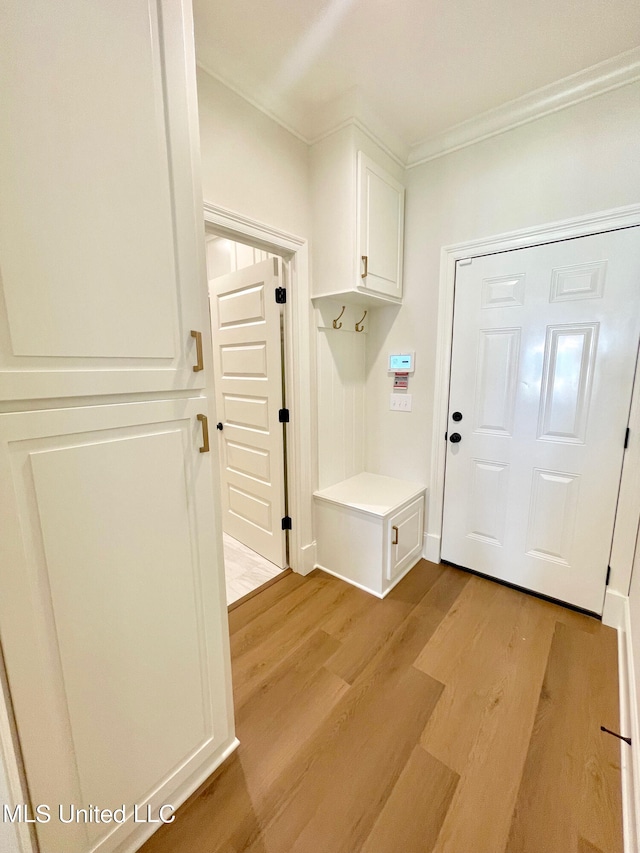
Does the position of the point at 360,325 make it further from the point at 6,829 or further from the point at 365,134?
the point at 6,829

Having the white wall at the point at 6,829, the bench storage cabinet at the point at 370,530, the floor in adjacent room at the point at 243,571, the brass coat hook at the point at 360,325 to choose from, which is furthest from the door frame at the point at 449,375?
the white wall at the point at 6,829

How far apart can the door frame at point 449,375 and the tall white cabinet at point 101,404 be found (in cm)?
164

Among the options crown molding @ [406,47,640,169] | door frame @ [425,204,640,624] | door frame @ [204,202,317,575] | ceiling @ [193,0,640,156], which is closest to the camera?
ceiling @ [193,0,640,156]

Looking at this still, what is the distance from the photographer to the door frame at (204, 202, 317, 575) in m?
1.91

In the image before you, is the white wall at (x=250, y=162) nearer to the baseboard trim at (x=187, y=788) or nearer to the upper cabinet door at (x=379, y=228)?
the upper cabinet door at (x=379, y=228)

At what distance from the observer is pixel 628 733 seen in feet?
4.18

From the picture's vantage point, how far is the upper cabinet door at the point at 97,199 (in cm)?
66

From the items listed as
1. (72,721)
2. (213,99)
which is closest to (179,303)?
(72,721)

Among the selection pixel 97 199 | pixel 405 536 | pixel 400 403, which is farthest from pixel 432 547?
pixel 97 199

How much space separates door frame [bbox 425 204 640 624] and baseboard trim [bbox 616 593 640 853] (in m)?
0.17

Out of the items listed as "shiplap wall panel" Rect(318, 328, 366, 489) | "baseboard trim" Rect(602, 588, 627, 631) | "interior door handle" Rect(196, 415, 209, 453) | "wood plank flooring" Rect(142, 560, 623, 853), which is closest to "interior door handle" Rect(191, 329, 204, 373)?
"interior door handle" Rect(196, 415, 209, 453)

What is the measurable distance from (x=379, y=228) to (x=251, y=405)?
1385 mm

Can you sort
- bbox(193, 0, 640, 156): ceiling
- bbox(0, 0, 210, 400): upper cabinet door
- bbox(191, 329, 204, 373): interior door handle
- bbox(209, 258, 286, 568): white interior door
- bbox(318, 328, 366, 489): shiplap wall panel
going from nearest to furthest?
1. bbox(0, 0, 210, 400): upper cabinet door
2. bbox(191, 329, 204, 373): interior door handle
3. bbox(193, 0, 640, 156): ceiling
4. bbox(209, 258, 286, 568): white interior door
5. bbox(318, 328, 366, 489): shiplap wall panel

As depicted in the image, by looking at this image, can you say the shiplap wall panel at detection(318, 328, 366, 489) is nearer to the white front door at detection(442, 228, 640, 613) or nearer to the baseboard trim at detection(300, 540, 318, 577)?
the baseboard trim at detection(300, 540, 318, 577)
